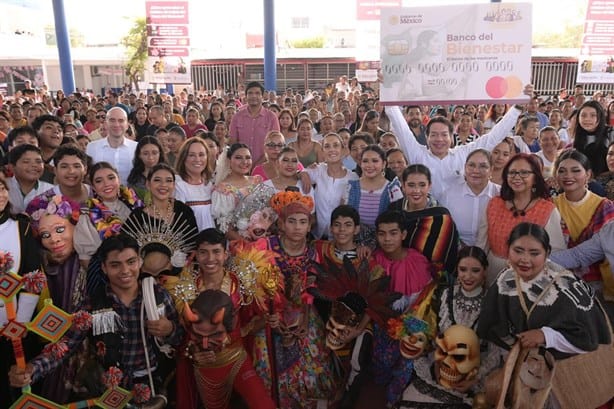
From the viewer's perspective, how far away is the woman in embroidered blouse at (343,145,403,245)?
150 inches

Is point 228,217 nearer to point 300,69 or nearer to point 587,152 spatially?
point 587,152

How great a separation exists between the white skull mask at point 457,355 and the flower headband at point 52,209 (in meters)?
2.26

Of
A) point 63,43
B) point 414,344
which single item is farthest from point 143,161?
point 63,43

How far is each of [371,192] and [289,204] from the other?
832 mm

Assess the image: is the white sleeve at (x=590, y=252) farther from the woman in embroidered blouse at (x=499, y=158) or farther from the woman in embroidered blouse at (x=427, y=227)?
the woman in embroidered blouse at (x=499, y=158)

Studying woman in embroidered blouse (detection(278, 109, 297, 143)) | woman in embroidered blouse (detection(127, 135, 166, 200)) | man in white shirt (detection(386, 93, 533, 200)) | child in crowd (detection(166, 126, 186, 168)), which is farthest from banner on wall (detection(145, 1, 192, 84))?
man in white shirt (detection(386, 93, 533, 200))

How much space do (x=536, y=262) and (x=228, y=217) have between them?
2.13 meters

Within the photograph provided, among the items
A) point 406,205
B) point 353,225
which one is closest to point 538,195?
point 406,205

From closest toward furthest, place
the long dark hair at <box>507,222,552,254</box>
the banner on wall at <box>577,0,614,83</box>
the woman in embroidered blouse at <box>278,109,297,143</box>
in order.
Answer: the long dark hair at <box>507,222,552,254</box>
the woman in embroidered blouse at <box>278,109,297,143</box>
the banner on wall at <box>577,0,614,83</box>

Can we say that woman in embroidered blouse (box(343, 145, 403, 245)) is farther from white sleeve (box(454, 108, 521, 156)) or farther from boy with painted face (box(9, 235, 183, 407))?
boy with painted face (box(9, 235, 183, 407))

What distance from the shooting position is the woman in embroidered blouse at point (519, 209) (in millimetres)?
3189

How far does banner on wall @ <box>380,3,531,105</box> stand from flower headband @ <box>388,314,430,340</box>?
230cm

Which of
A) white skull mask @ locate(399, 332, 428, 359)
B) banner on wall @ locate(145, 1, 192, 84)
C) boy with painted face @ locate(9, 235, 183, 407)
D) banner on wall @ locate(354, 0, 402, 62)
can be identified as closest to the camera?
boy with painted face @ locate(9, 235, 183, 407)

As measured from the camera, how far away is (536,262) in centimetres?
250
